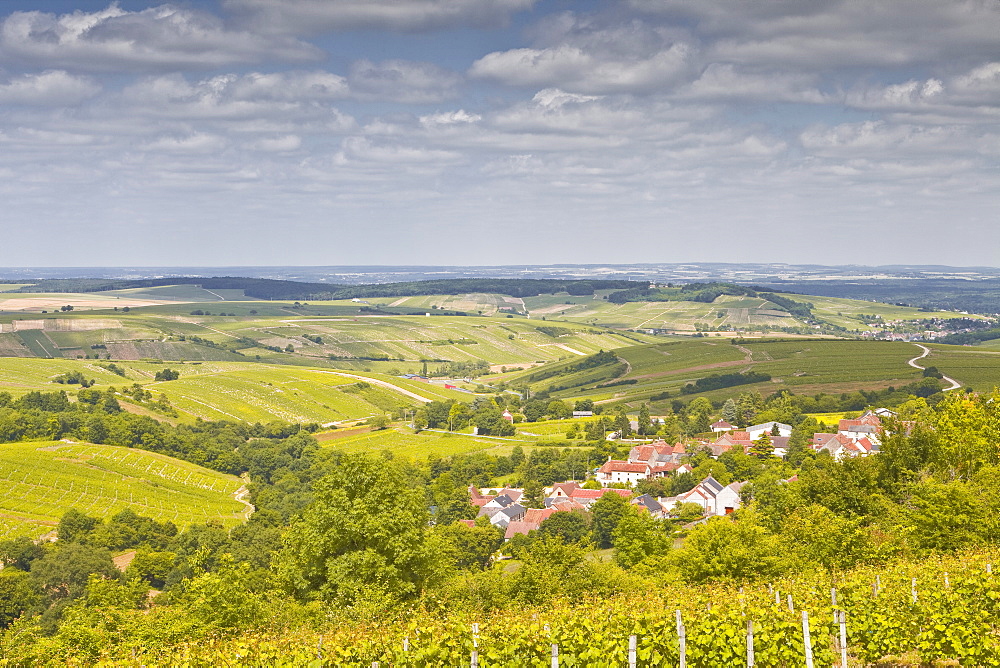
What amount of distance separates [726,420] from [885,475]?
107m

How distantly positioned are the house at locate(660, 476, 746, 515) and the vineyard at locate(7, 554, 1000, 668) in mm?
79008

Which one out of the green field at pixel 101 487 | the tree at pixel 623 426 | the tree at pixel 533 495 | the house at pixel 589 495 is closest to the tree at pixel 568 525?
the house at pixel 589 495

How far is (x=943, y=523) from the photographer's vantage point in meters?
39.4

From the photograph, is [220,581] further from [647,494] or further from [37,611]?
[647,494]

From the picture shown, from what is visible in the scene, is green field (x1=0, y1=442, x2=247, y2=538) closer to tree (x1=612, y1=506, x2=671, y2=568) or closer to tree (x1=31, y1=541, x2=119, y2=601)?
tree (x1=31, y1=541, x2=119, y2=601)

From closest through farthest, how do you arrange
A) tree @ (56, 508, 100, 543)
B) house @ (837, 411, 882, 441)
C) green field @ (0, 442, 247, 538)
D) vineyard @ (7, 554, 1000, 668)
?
vineyard @ (7, 554, 1000, 668), tree @ (56, 508, 100, 543), green field @ (0, 442, 247, 538), house @ (837, 411, 882, 441)

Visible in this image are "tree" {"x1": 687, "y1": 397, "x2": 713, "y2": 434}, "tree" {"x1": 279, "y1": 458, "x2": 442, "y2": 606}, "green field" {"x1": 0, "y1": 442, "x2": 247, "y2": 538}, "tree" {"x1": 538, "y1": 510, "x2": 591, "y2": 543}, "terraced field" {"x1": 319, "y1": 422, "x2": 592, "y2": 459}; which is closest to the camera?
"tree" {"x1": 279, "y1": 458, "x2": 442, "y2": 606}

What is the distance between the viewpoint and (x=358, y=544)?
38.9 metres

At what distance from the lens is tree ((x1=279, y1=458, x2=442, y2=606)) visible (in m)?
37.2

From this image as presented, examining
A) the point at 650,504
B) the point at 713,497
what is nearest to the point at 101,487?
the point at 650,504

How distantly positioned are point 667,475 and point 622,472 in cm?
643

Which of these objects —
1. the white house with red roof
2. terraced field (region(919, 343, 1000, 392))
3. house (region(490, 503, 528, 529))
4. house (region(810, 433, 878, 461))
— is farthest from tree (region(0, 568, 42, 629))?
terraced field (region(919, 343, 1000, 392))

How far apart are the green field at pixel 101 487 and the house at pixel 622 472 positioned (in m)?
50.0

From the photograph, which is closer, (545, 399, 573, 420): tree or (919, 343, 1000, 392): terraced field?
(919, 343, 1000, 392): terraced field
